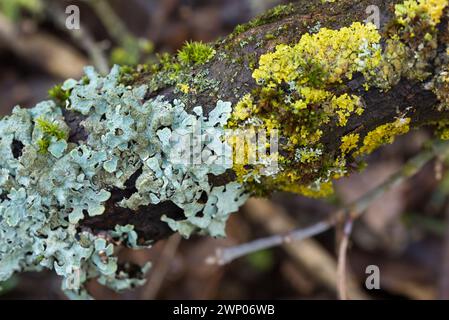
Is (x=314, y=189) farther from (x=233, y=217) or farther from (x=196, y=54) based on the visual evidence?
(x=233, y=217)

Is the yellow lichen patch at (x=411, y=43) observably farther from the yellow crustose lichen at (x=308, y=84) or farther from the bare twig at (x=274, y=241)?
the bare twig at (x=274, y=241)

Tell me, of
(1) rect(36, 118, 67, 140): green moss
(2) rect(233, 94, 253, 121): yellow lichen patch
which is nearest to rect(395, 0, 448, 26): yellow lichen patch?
(2) rect(233, 94, 253, 121): yellow lichen patch

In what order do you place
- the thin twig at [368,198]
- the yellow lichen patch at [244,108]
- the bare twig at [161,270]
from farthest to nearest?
the bare twig at [161,270]
the thin twig at [368,198]
the yellow lichen patch at [244,108]

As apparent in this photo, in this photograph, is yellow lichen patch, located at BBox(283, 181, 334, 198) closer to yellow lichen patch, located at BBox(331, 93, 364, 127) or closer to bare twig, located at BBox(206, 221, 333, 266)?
yellow lichen patch, located at BBox(331, 93, 364, 127)

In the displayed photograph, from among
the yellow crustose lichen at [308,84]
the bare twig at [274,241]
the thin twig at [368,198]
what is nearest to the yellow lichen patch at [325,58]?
the yellow crustose lichen at [308,84]
